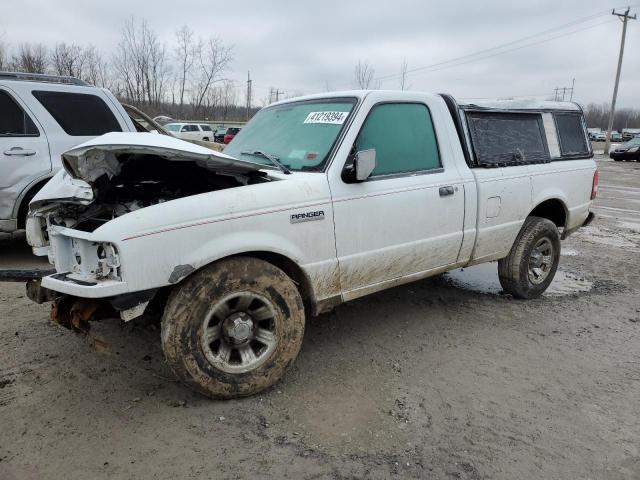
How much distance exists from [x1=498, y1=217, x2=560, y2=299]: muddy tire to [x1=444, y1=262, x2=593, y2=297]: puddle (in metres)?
0.30

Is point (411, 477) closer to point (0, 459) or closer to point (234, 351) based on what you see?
point (234, 351)

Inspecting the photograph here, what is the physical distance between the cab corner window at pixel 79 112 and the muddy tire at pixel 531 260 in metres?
5.00

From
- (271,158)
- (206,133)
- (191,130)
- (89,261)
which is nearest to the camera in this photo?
(89,261)

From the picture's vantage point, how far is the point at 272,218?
299cm

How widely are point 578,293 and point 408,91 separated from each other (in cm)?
307

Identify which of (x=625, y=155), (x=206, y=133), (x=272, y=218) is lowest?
(x=625, y=155)

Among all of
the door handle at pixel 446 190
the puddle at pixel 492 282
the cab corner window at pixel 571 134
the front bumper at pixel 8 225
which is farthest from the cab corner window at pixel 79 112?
the cab corner window at pixel 571 134

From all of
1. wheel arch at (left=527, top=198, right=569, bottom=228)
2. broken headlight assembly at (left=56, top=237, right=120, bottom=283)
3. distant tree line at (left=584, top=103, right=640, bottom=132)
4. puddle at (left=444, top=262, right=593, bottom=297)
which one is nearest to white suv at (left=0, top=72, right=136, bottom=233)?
broken headlight assembly at (left=56, top=237, right=120, bottom=283)

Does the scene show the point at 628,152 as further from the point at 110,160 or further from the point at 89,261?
the point at 89,261

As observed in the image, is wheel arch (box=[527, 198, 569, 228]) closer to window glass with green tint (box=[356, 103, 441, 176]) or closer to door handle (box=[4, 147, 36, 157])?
window glass with green tint (box=[356, 103, 441, 176])

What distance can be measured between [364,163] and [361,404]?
59.7 inches

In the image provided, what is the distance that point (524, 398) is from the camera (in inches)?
125

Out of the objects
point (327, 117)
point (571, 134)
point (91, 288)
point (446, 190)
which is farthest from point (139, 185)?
point (571, 134)

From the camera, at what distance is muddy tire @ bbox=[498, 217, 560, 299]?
4785 mm
